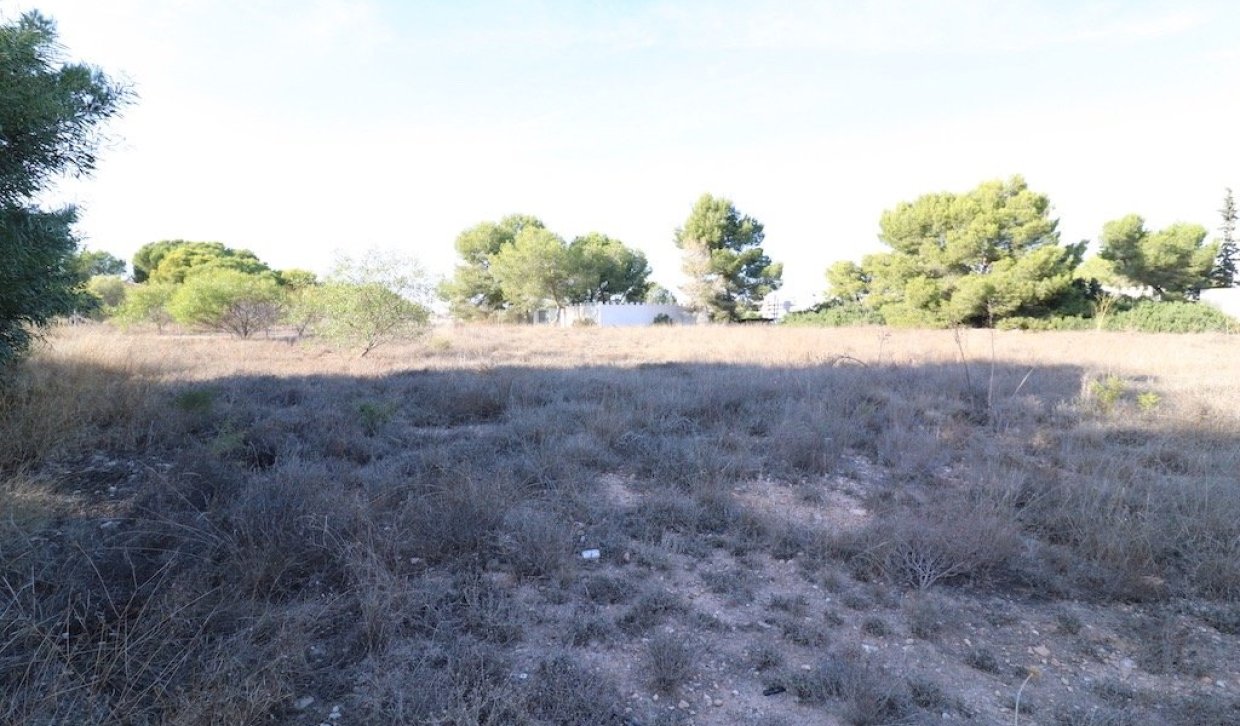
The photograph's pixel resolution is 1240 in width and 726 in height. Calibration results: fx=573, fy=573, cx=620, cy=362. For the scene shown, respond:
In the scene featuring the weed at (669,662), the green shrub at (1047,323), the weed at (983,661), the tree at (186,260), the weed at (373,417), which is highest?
the tree at (186,260)

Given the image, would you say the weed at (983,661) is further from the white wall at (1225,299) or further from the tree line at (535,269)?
the white wall at (1225,299)

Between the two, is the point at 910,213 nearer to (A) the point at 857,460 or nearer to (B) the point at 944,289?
(B) the point at 944,289

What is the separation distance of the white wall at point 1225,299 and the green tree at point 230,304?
32.4 m

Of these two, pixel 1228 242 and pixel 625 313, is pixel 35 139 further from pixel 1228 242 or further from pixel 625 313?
pixel 1228 242

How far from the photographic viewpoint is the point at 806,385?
23.0 ft

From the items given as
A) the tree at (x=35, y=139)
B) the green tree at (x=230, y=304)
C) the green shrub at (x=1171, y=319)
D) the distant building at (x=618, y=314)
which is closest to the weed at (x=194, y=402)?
A: the tree at (x=35, y=139)

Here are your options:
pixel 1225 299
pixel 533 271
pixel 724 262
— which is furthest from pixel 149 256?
pixel 1225 299

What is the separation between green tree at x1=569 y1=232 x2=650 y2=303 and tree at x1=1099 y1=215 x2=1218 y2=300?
25.1 meters

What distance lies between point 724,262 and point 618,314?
7226 mm

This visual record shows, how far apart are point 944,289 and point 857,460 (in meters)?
22.9

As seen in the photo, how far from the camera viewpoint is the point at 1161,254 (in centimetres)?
2483

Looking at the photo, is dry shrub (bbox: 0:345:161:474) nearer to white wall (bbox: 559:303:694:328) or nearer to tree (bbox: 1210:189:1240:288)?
white wall (bbox: 559:303:694:328)

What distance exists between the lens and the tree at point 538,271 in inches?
1252

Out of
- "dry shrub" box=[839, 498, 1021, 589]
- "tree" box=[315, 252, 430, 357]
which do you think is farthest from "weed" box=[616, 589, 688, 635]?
"tree" box=[315, 252, 430, 357]
